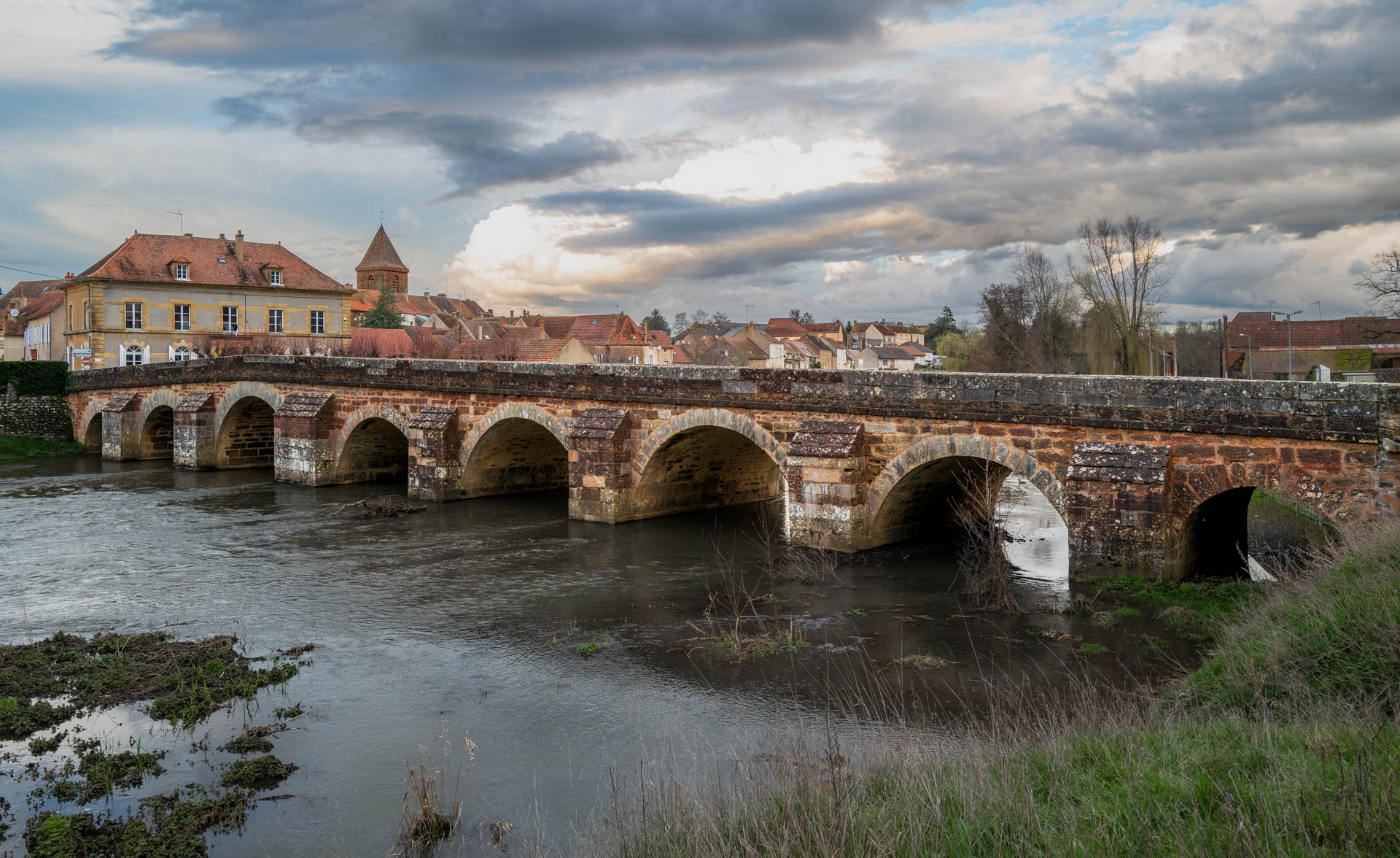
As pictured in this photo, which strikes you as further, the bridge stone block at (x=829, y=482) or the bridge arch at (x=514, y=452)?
the bridge arch at (x=514, y=452)

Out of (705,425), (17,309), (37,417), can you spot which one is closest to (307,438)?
(705,425)

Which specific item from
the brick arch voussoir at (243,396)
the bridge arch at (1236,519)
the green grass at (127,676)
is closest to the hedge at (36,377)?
the brick arch voussoir at (243,396)

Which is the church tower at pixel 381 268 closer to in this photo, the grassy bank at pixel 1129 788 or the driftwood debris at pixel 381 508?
the driftwood debris at pixel 381 508

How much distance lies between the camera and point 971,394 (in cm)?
1247

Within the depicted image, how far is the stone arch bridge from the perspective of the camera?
33.9 ft

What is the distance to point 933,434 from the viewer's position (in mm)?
12914

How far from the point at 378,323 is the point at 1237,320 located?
69453 millimetres

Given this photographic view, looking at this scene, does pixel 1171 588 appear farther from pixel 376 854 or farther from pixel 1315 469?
pixel 376 854

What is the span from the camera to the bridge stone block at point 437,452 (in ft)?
63.2

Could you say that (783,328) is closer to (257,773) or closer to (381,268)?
(381,268)

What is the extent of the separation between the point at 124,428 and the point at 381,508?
50.4ft

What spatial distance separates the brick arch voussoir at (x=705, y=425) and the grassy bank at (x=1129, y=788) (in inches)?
338

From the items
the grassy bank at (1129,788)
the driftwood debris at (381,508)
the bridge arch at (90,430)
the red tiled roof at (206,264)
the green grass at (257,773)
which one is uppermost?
the red tiled roof at (206,264)

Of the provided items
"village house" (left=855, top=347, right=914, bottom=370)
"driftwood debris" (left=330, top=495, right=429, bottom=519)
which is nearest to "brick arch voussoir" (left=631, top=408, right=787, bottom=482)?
"driftwood debris" (left=330, top=495, right=429, bottom=519)
